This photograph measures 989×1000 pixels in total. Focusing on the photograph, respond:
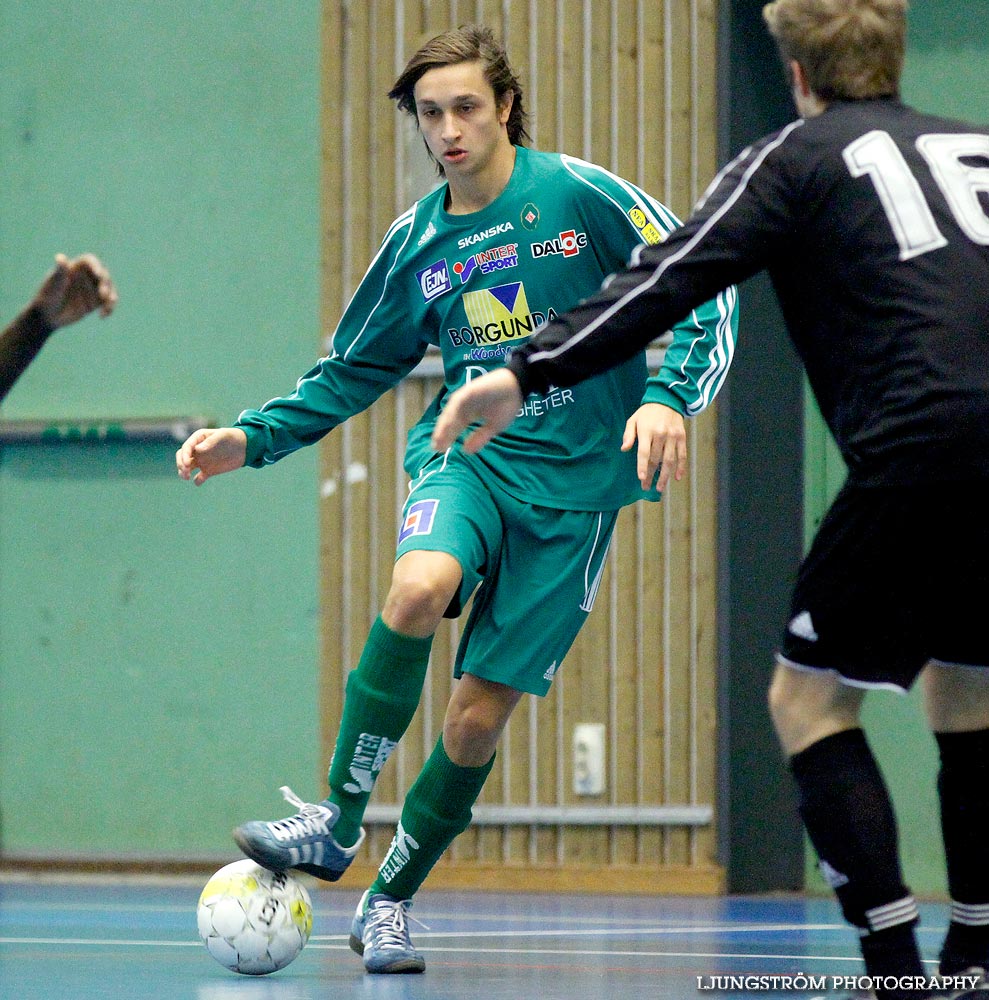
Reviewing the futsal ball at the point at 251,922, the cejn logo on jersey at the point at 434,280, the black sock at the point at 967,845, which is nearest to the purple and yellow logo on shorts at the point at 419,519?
the cejn logo on jersey at the point at 434,280

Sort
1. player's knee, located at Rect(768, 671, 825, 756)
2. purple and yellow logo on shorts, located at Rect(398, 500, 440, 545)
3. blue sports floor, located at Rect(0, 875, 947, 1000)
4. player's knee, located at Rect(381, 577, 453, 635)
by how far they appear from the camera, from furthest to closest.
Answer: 1. purple and yellow logo on shorts, located at Rect(398, 500, 440, 545)
2. player's knee, located at Rect(381, 577, 453, 635)
3. blue sports floor, located at Rect(0, 875, 947, 1000)
4. player's knee, located at Rect(768, 671, 825, 756)

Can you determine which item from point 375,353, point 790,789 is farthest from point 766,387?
point 375,353

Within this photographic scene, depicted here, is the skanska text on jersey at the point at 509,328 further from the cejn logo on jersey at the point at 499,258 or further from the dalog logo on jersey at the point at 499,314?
the cejn logo on jersey at the point at 499,258

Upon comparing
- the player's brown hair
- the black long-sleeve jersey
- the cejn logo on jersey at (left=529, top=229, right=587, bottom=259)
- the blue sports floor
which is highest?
the player's brown hair

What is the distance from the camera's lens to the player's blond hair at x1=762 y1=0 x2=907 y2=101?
8.85 ft

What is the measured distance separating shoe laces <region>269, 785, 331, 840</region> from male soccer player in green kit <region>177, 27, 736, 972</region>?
1.7 inches

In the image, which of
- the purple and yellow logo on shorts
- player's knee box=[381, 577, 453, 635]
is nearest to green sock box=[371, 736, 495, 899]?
player's knee box=[381, 577, 453, 635]

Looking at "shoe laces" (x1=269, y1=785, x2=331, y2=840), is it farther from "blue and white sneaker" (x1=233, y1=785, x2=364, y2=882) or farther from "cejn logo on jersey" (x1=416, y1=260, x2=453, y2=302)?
"cejn logo on jersey" (x1=416, y1=260, x2=453, y2=302)

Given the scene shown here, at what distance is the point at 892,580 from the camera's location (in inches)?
105

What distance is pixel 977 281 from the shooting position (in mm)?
2664

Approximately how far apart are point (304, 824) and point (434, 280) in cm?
134

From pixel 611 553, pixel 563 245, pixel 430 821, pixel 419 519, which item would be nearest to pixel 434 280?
pixel 563 245

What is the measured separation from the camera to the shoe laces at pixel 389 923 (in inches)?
160

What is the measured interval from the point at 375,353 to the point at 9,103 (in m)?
4.01
